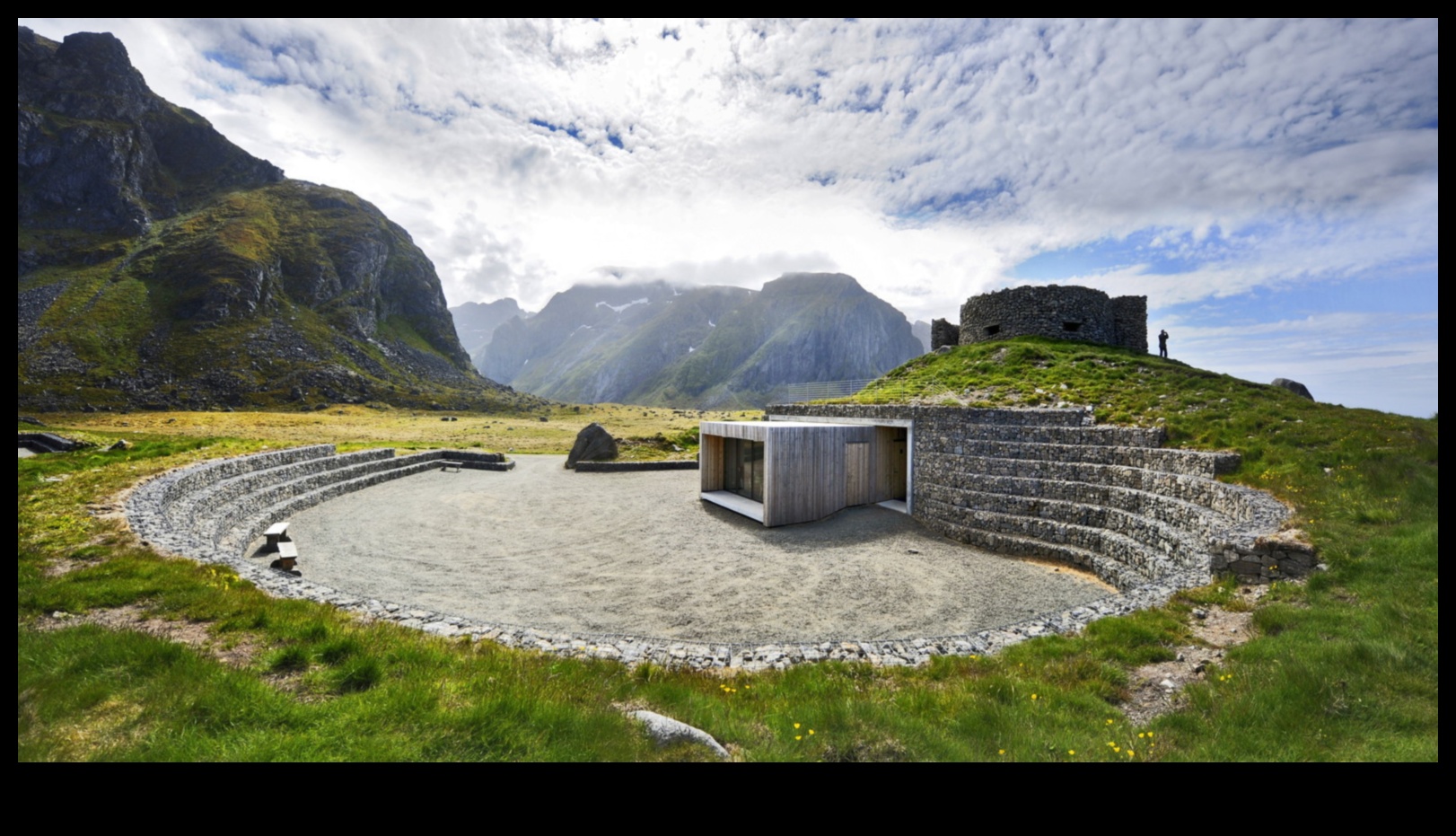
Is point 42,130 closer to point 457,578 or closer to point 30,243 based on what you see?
point 30,243

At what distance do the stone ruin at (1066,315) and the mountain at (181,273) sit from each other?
3931 inches

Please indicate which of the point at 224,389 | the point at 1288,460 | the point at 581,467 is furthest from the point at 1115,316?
the point at 224,389

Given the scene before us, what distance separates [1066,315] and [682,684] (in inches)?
1386

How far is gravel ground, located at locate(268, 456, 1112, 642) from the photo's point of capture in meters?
10.3

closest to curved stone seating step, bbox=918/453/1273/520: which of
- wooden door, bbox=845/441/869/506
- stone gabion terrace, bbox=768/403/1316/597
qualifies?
stone gabion terrace, bbox=768/403/1316/597

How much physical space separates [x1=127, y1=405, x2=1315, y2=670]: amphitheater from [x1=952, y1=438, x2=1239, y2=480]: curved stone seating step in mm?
45

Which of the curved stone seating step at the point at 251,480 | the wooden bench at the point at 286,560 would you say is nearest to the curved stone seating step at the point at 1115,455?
the wooden bench at the point at 286,560

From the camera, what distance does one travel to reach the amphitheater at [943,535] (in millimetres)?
9078

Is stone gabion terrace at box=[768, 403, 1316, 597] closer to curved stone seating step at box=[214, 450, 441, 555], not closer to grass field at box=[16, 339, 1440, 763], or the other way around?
grass field at box=[16, 339, 1440, 763]

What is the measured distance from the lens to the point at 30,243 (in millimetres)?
101625

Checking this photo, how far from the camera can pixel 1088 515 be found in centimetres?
1449

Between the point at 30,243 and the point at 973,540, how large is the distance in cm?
17256

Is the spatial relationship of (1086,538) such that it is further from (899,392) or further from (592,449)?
(592,449)

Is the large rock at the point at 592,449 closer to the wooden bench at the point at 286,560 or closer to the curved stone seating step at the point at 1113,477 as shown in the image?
the wooden bench at the point at 286,560
